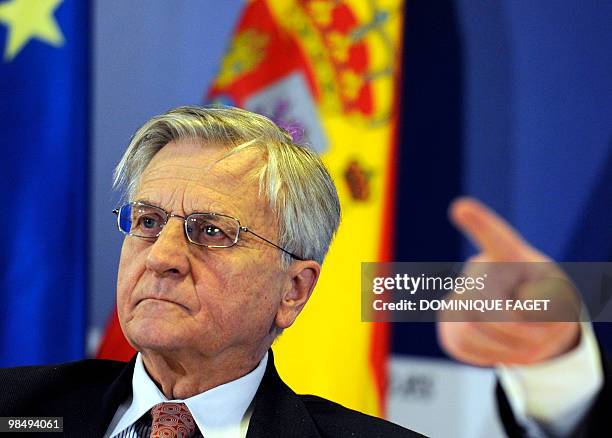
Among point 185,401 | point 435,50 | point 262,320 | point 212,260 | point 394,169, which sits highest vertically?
point 435,50

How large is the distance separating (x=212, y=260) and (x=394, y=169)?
4.68ft

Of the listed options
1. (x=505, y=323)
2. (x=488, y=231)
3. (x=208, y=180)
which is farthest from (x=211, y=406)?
(x=488, y=231)

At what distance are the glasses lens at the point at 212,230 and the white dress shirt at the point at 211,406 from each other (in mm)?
298

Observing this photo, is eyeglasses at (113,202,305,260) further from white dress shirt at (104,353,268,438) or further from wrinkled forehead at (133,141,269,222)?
white dress shirt at (104,353,268,438)

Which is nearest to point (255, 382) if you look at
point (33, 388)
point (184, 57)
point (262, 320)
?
point (262, 320)

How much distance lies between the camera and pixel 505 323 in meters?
2.74

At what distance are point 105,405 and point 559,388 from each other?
144cm

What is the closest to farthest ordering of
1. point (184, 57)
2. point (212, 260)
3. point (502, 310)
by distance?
point (212, 260)
point (502, 310)
point (184, 57)

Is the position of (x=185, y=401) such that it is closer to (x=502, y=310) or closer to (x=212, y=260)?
(x=212, y=260)

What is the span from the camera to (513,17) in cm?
292

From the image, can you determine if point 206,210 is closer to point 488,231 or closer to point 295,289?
point 295,289

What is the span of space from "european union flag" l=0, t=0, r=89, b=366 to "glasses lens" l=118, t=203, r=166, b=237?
1.35 m

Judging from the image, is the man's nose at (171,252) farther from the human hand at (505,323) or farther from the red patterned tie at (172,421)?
the human hand at (505,323)

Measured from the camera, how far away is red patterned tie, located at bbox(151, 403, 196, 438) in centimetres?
169
